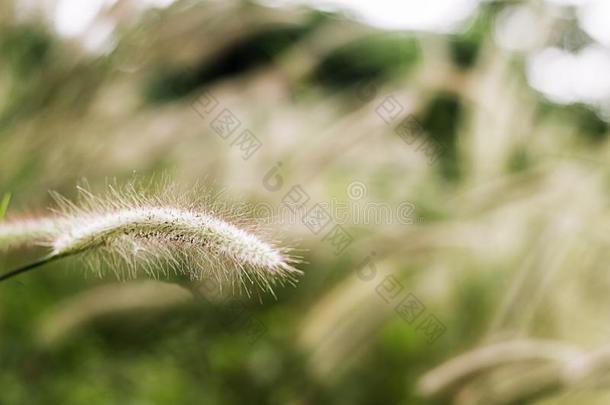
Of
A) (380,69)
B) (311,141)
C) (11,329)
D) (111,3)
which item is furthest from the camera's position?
(380,69)

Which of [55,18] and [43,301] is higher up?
[55,18]

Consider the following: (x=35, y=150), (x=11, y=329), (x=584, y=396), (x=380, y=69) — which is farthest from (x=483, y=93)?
(x=380, y=69)

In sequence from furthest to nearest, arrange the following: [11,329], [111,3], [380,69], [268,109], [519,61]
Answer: [380,69] < [519,61] < [268,109] < [11,329] < [111,3]

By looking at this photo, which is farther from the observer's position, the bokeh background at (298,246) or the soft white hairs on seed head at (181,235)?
the bokeh background at (298,246)

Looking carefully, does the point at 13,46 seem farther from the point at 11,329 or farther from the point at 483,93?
the point at 483,93

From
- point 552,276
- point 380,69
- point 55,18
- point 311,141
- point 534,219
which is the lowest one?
point 552,276

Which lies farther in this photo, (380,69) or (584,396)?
(380,69)

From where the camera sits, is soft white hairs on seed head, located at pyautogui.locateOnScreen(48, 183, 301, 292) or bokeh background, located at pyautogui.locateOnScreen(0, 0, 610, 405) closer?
soft white hairs on seed head, located at pyautogui.locateOnScreen(48, 183, 301, 292)

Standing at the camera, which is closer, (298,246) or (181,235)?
(181,235)
